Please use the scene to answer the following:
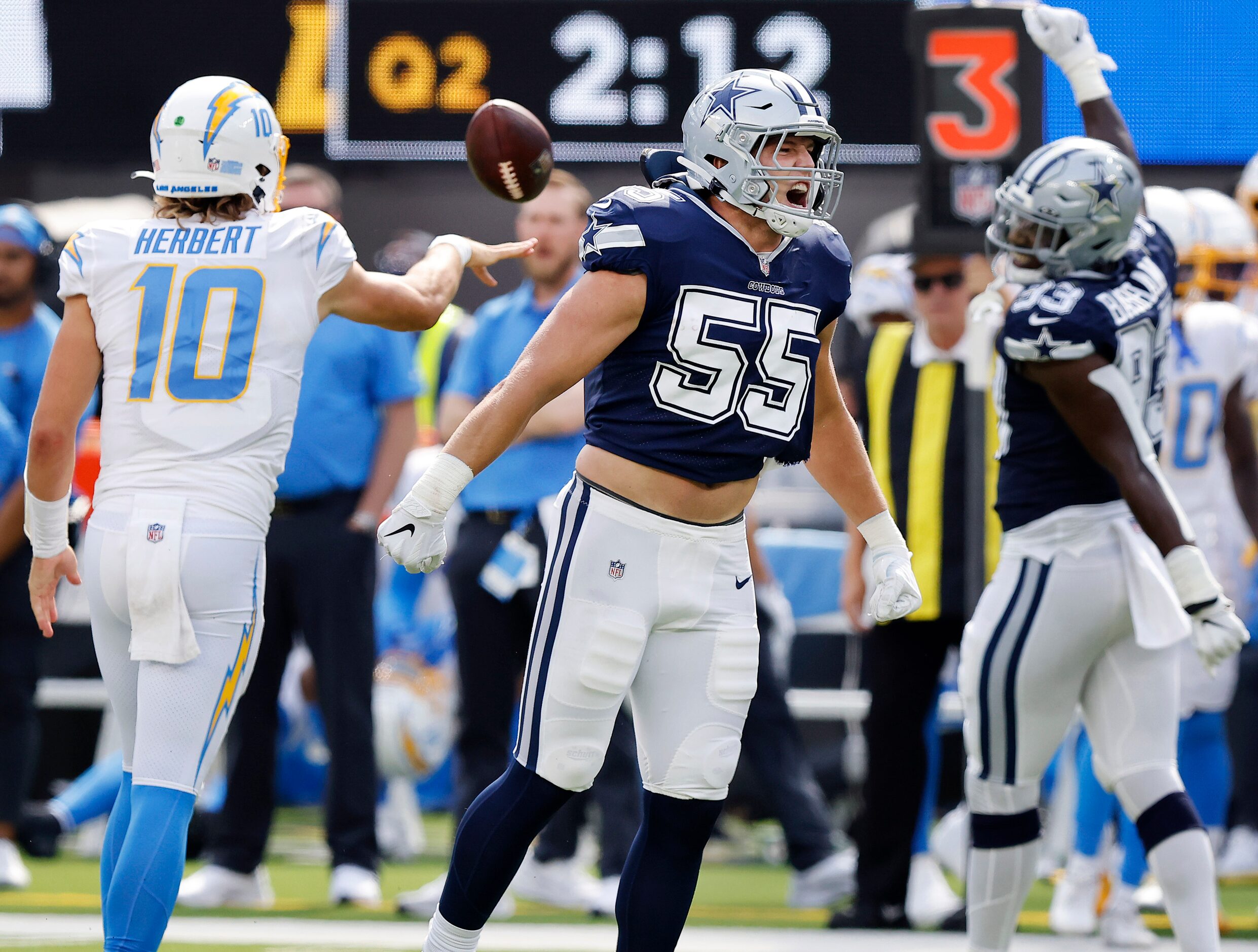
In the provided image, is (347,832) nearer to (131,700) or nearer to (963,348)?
(131,700)

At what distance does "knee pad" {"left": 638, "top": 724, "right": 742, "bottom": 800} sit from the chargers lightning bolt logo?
1484 millimetres

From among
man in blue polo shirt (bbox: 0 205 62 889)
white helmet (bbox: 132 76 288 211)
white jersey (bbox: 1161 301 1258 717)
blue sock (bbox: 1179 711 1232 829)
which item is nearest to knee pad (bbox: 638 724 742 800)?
white helmet (bbox: 132 76 288 211)

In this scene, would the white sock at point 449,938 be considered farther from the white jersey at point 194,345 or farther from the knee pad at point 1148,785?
the knee pad at point 1148,785

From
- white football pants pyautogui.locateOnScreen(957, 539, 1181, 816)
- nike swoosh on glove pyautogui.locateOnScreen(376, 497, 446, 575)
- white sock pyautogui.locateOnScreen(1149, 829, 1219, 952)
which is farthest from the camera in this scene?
white football pants pyautogui.locateOnScreen(957, 539, 1181, 816)

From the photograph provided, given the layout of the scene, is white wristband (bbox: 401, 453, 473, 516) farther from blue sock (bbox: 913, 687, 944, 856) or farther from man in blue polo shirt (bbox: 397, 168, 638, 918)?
blue sock (bbox: 913, 687, 944, 856)

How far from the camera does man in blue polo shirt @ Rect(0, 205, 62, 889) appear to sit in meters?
5.93

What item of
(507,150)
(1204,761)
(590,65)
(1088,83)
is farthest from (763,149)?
(590,65)

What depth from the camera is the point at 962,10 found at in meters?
5.24

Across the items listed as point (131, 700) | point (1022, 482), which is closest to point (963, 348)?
point (1022, 482)

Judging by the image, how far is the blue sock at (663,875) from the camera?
10.9 ft

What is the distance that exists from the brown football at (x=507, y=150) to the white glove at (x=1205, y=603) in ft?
5.15

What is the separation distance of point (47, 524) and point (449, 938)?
115 centimetres

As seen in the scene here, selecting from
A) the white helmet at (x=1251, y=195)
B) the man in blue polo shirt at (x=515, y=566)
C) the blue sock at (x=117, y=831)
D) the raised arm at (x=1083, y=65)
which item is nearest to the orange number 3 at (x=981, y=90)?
the raised arm at (x=1083, y=65)

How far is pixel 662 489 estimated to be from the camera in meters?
3.33
